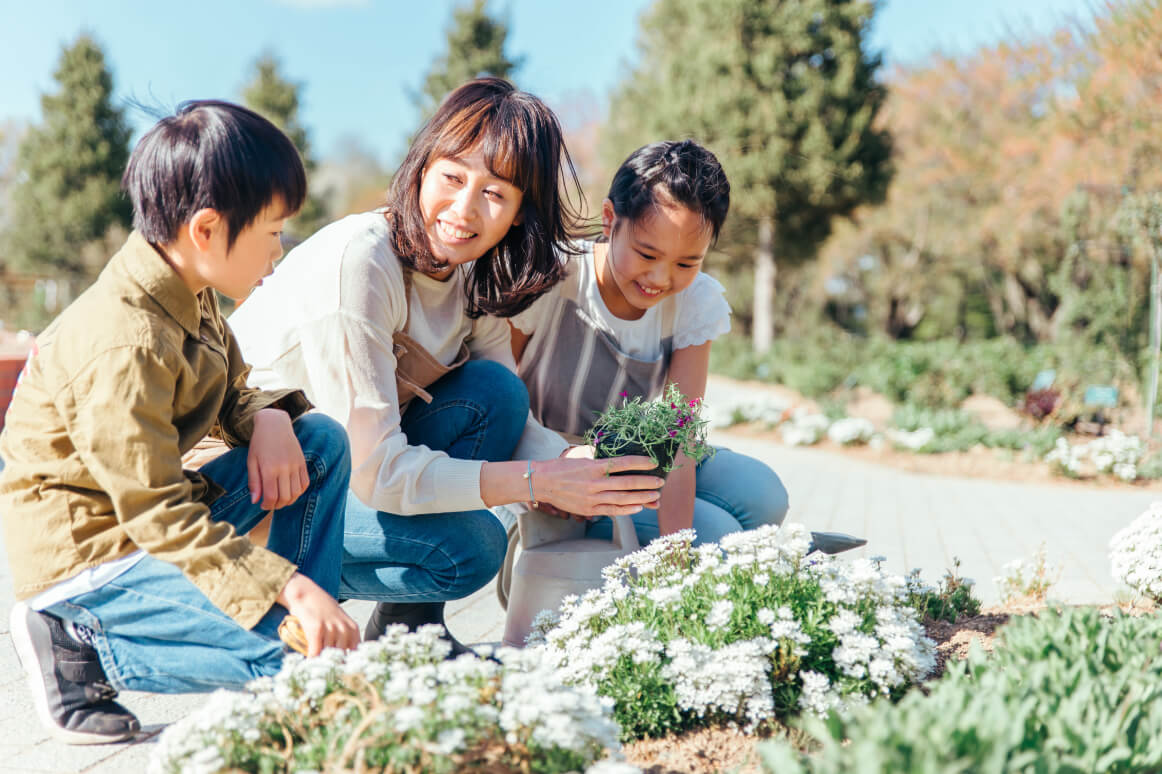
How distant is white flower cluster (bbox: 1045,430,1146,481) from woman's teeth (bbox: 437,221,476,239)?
6241 millimetres

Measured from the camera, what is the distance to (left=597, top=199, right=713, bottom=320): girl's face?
237 centimetres

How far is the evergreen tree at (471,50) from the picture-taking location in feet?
63.4

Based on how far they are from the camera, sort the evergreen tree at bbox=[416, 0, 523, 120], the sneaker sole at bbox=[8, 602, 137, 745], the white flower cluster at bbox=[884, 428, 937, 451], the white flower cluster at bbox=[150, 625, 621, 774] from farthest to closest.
A: the evergreen tree at bbox=[416, 0, 523, 120] < the white flower cluster at bbox=[884, 428, 937, 451] < the sneaker sole at bbox=[8, 602, 137, 745] < the white flower cluster at bbox=[150, 625, 621, 774]

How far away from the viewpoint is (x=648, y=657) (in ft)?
5.32

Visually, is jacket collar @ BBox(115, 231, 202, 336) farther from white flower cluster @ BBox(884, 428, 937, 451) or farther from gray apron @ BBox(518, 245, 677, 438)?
white flower cluster @ BBox(884, 428, 937, 451)

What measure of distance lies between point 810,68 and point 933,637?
14161mm

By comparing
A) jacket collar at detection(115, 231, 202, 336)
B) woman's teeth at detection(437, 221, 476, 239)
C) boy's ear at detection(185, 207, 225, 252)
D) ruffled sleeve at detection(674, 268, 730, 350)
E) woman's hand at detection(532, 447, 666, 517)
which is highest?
woman's teeth at detection(437, 221, 476, 239)

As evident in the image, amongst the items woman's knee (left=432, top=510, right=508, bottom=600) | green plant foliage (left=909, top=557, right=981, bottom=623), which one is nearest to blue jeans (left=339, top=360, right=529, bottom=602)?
woman's knee (left=432, top=510, right=508, bottom=600)

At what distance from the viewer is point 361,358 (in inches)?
81.5

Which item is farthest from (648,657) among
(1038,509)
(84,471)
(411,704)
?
(1038,509)

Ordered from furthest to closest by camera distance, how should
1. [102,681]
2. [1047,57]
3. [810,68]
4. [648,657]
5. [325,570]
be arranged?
[1047,57]
[810,68]
[325,570]
[102,681]
[648,657]

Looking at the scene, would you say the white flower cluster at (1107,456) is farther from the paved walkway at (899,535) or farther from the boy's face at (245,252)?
the boy's face at (245,252)

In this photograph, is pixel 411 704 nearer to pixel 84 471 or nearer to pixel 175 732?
pixel 175 732

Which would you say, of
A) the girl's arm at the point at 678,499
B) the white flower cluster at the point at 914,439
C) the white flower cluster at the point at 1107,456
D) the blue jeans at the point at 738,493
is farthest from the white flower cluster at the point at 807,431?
the girl's arm at the point at 678,499
